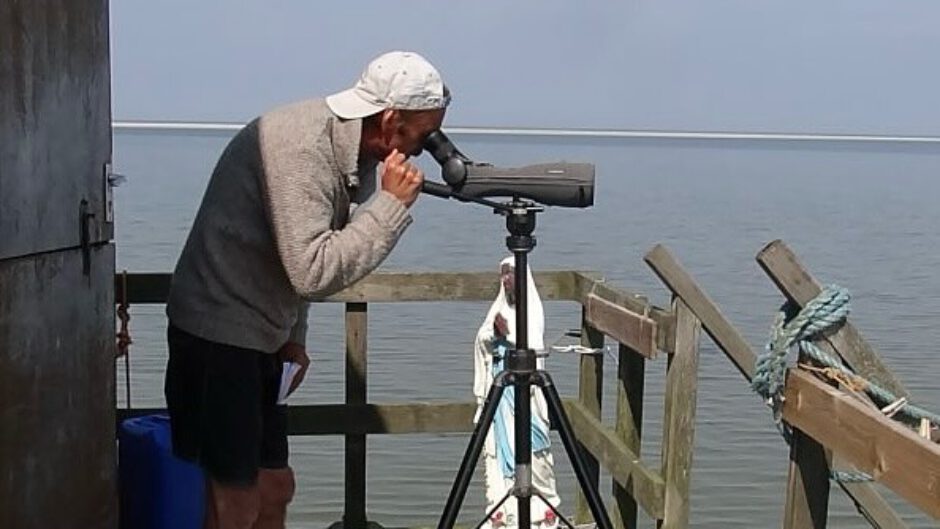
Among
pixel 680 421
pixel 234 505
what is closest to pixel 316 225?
pixel 234 505

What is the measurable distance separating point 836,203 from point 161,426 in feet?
111

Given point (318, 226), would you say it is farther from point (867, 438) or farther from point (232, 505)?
point (867, 438)

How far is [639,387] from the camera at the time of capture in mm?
4520

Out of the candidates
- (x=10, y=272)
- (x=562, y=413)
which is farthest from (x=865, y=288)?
(x=10, y=272)

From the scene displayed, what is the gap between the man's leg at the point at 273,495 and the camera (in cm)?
332

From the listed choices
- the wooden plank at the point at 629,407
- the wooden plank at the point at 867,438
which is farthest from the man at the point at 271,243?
the wooden plank at the point at 629,407

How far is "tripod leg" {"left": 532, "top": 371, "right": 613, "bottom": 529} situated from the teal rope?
51cm

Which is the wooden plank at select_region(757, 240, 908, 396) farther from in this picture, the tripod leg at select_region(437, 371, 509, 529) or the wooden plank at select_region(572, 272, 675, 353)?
the wooden plank at select_region(572, 272, 675, 353)

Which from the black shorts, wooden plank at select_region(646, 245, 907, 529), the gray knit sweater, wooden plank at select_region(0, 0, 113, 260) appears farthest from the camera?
wooden plank at select_region(646, 245, 907, 529)

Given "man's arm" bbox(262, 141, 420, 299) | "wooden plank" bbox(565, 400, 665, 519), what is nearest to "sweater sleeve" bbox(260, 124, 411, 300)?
"man's arm" bbox(262, 141, 420, 299)

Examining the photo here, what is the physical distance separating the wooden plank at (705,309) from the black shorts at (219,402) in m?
1.22

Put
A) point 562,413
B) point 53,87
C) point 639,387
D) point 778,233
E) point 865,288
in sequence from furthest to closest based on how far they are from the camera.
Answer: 1. point 778,233
2. point 865,288
3. point 639,387
4. point 562,413
5. point 53,87

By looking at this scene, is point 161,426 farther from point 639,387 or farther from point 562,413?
point 639,387

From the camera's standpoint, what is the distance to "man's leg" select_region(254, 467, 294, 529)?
3.32 metres
